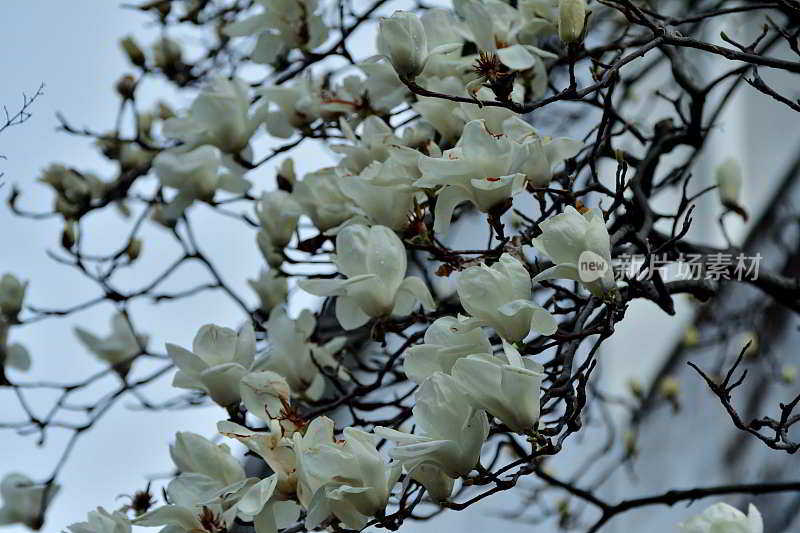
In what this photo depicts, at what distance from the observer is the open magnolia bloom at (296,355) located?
869mm

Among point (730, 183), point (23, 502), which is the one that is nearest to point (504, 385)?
point (730, 183)

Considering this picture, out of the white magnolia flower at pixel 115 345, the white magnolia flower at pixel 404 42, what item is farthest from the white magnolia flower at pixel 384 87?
the white magnolia flower at pixel 115 345

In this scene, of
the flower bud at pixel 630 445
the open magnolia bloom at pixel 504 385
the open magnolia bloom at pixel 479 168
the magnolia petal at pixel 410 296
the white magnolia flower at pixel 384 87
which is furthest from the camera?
the flower bud at pixel 630 445

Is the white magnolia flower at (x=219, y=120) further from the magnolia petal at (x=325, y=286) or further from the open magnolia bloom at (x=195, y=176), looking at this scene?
the magnolia petal at (x=325, y=286)

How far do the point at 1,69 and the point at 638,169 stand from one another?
0.67m

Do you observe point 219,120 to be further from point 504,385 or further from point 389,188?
point 504,385

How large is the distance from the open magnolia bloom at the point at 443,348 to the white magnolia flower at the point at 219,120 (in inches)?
15.8

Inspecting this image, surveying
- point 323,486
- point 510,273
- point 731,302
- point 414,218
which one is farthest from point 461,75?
point 731,302

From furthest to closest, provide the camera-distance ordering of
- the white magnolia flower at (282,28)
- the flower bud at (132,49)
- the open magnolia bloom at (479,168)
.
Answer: the flower bud at (132,49)
the white magnolia flower at (282,28)
the open magnolia bloom at (479,168)

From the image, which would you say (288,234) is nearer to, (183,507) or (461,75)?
(461,75)

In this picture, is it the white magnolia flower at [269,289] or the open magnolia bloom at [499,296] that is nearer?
the open magnolia bloom at [499,296]

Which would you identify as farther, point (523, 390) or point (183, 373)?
point (183, 373)

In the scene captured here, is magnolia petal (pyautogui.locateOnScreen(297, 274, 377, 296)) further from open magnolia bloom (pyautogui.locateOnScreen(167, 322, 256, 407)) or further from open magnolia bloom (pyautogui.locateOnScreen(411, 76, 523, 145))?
open magnolia bloom (pyautogui.locateOnScreen(411, 76, 523, 145))

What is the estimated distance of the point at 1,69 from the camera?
97 cm
